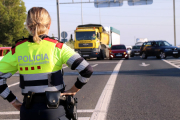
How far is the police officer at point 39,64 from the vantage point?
2434mm

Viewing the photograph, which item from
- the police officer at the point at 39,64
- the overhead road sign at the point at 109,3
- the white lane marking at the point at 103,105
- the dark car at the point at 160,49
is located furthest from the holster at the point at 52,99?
the overhead road sign at the point at 109,3

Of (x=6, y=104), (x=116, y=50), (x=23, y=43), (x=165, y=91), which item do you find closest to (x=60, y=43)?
(x=23, y=43)

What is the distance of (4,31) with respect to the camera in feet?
172

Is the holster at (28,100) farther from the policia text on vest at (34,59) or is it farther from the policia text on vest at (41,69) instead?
the policia text on vest at (34,59)

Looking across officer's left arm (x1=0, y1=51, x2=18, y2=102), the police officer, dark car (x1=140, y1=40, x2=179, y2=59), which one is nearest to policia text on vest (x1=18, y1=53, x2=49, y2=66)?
the police officer

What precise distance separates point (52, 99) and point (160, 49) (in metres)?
26.3

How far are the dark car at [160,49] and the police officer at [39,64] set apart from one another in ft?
85.8

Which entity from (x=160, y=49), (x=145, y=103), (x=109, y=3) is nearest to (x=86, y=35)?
(x=160, y=49)

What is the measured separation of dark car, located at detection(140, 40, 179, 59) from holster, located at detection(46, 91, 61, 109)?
26.3 metres

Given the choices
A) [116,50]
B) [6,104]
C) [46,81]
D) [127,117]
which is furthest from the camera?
[116,50]

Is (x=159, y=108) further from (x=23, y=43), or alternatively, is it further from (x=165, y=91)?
(x=23, y=43)

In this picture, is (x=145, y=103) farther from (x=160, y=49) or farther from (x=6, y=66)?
(x=160, y=49)

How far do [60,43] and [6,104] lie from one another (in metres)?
5.25

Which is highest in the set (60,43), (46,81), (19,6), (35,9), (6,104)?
(19,6)
